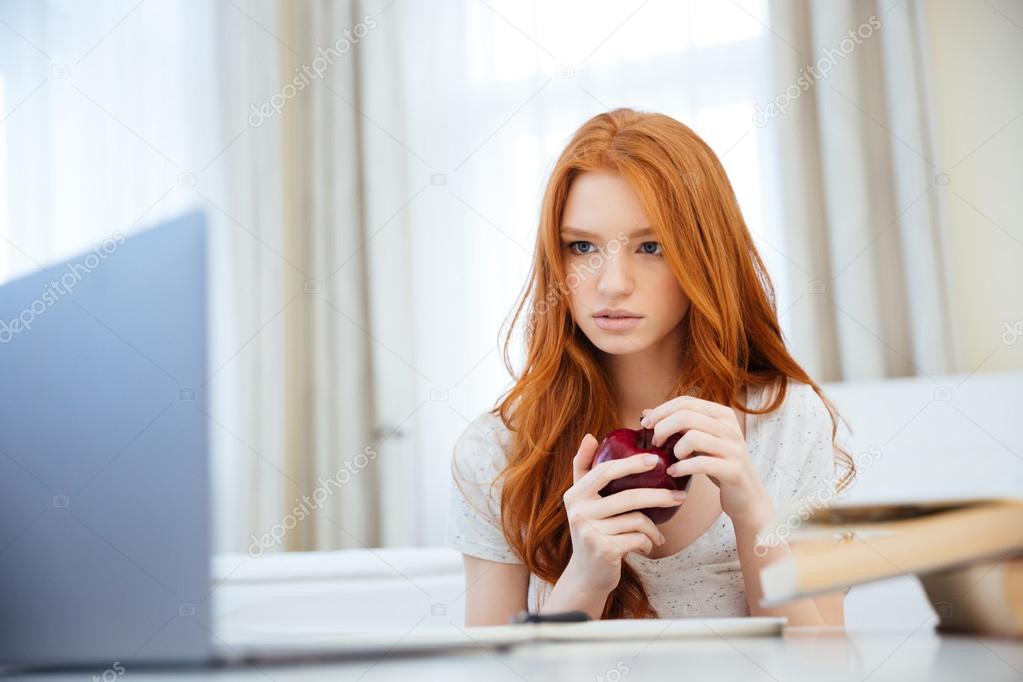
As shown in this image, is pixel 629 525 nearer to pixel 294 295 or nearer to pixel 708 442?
pixel 708 442

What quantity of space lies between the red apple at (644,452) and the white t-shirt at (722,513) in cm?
20

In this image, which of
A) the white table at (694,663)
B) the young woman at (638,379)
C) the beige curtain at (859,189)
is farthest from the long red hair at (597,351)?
the beige curtain at (859,189)

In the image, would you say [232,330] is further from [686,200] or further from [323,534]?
[686,200]

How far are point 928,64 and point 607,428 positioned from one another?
1.81m

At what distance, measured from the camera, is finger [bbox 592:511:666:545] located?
2.97ft

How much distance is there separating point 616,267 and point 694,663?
2.40 feet

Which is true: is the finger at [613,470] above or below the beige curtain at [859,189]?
below

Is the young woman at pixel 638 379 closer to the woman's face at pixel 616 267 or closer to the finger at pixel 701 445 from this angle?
the woman's face at pixel 616 267

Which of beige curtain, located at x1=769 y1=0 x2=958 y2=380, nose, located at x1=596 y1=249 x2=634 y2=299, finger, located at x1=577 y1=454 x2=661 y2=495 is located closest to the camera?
finger, located at x1=577 y1=454 x2=661 y2=495

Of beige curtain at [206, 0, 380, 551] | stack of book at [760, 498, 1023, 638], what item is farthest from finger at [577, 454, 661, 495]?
beige curtain at [206, 0, 380, 551]

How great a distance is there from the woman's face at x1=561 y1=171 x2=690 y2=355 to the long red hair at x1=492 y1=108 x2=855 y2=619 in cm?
2

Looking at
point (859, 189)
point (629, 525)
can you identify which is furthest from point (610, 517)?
point (859, 189)

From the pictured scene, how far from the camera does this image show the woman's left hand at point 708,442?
0.89m

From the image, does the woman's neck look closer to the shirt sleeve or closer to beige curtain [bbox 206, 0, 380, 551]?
the shirt sleeve
